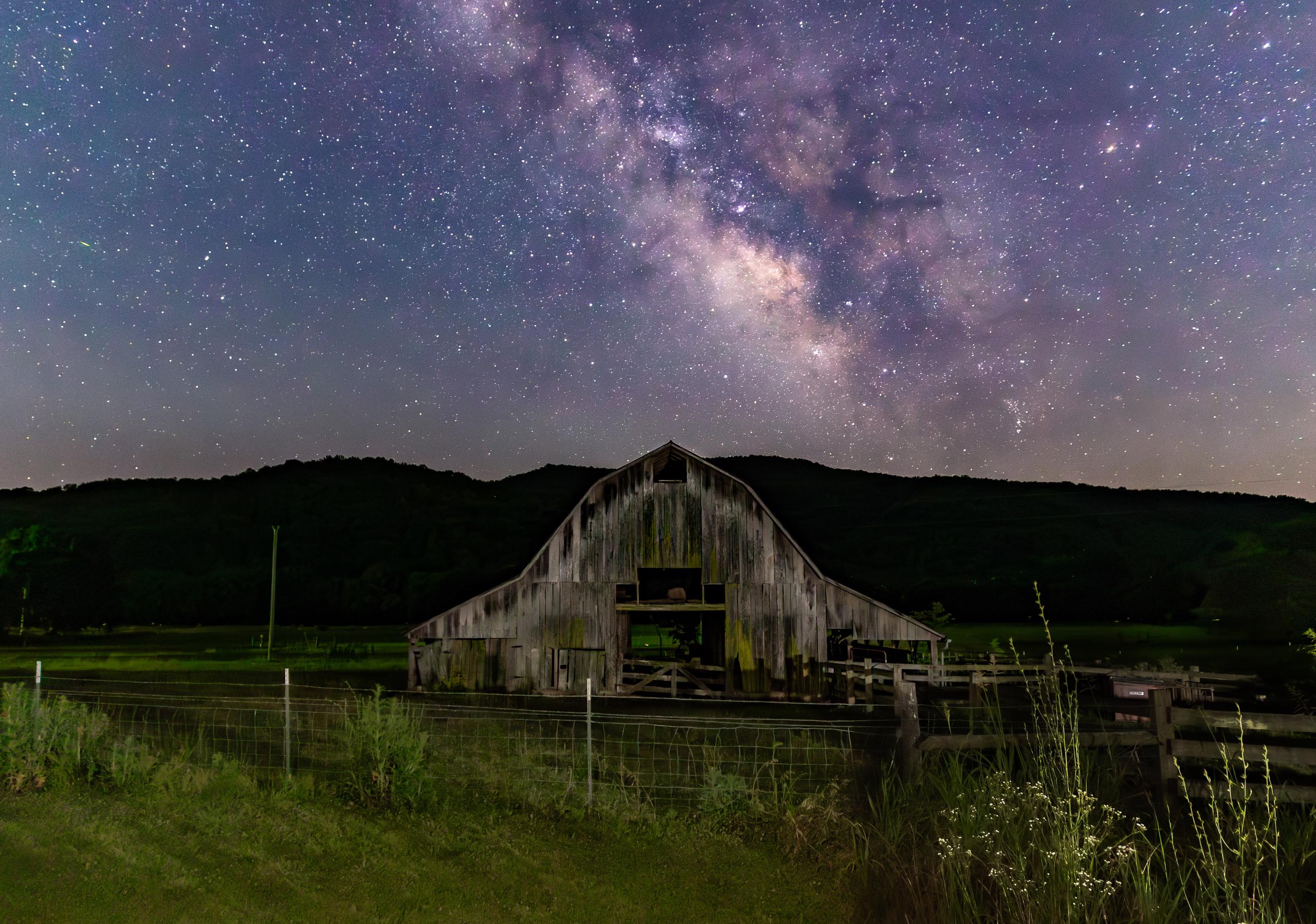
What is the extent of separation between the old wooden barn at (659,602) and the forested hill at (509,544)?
1893mm

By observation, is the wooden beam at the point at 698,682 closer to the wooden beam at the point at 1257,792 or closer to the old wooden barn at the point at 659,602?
the old wooden barn at the point at 659,602

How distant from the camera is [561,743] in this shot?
1298cm

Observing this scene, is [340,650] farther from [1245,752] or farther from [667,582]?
[1245,752]

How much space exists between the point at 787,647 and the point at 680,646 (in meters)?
9.44

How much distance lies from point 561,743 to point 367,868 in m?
7.12

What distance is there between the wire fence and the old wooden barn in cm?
96

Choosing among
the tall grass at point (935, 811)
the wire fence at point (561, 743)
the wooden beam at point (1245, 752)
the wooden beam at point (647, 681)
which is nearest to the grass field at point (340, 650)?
the wooden beam at point (647, 681)

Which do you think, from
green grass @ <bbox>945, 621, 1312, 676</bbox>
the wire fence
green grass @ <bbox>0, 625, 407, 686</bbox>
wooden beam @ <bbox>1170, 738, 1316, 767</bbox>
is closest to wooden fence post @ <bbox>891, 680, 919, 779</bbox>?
the wire fence

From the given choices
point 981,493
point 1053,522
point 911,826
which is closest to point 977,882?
point 911,826

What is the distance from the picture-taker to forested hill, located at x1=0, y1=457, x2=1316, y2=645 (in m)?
59.5

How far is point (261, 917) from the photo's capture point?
17.1 ft

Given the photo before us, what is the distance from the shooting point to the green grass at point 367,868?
17.7 ft

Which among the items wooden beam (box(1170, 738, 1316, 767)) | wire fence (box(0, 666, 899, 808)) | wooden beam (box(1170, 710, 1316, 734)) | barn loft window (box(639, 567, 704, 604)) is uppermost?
barn loft window (box(639, 567, 704, 604))

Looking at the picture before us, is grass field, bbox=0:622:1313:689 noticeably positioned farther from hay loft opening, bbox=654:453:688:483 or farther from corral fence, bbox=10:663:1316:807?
hay loft opening, bbox=654:453:688:483
